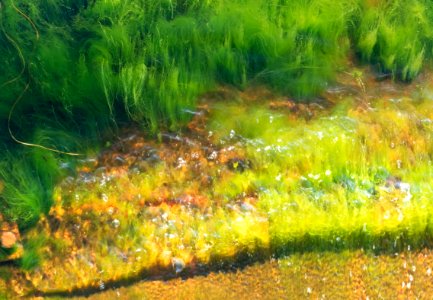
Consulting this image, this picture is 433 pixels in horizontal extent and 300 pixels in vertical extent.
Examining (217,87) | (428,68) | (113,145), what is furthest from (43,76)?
(428,68)

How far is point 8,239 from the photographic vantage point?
2.76 meters

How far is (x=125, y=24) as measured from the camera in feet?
11.5

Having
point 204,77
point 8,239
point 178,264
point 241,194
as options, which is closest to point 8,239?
point 8,239

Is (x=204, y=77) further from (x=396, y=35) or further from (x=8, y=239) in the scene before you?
(x=8, y=239)

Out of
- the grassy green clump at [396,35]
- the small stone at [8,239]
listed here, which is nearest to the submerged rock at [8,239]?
the small stone at [8,239]

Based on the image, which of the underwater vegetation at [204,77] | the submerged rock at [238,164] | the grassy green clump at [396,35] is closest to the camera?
the underwater vegetation at [204,77]

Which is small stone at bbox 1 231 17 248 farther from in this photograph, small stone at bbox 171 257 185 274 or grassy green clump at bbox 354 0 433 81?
grassy green clump at bbox 354 0 433 81

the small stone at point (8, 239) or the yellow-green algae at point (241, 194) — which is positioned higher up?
the yellow-green algae at point (241, 194)

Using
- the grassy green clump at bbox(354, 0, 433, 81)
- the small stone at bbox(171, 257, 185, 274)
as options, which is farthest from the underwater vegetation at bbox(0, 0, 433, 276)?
the small stone at bbox(171, 257, 185, 274)

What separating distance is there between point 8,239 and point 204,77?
1.53m

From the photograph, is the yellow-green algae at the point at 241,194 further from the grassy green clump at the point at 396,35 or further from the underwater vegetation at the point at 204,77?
the grassy green clump at the point at 396,35

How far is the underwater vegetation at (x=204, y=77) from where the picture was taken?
9.80 ft

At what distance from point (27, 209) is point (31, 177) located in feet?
0.64

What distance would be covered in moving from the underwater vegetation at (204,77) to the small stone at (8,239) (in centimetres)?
8
